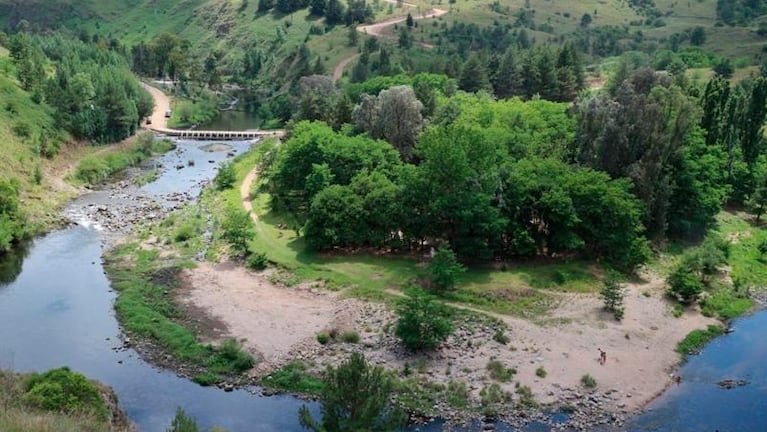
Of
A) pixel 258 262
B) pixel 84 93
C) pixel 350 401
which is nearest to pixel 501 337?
pixel 350 401

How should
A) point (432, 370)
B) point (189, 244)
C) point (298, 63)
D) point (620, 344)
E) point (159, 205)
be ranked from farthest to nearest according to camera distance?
1. point (298, 63)
2. point (159, 205)
3. point (189, 244)
4. point (620, 344)
5. point (432, 370)

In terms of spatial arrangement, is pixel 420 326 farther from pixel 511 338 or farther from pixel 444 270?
pixel 444 270

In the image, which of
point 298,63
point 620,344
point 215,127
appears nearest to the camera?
point 620,344

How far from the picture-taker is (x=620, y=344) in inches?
2237

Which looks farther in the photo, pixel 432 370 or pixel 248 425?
pixel 432 370

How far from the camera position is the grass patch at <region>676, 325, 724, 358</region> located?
187 feet

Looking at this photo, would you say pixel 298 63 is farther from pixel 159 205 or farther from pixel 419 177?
pixel 419 177

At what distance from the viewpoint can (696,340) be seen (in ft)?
192

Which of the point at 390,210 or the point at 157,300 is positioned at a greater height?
the point at 390,210

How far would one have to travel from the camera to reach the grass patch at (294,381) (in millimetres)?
49781

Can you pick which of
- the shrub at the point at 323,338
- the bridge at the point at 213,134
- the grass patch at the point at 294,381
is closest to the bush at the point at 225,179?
the bridge at the point at 213,134

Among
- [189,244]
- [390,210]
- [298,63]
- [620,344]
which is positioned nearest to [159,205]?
[189,244]

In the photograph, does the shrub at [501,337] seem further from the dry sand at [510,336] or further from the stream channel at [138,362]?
the stream channel at [138,362]

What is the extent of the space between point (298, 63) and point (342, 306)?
412 ft
